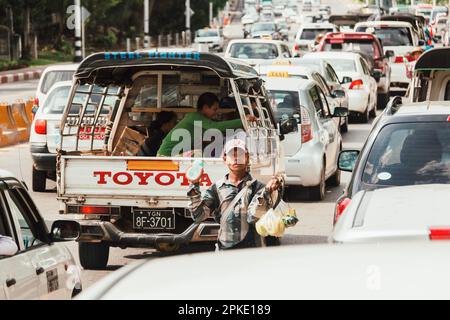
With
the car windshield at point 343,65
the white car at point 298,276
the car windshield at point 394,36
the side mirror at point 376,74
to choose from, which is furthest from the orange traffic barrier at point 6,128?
the white car at point 298,276

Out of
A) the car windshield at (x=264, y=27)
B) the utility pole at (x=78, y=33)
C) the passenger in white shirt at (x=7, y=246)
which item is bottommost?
the car windshield at (x=264, y=27)

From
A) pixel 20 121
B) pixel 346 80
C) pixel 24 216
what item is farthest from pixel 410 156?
Answer: pixel 20 121

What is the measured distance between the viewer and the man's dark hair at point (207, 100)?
1180cm

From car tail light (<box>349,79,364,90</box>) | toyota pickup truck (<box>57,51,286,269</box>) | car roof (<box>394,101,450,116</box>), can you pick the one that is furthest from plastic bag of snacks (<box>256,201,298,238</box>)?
car tail light (<box>349,79,364,90</box>)

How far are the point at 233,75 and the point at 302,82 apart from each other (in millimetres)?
6044

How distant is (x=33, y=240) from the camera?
7.06 metres

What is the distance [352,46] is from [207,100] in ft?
73.3

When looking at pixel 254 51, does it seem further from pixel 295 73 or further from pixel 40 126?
pixel 40 126

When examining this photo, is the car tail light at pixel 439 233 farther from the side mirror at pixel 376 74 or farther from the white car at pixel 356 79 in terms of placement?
the side mirror at pixel 376 74

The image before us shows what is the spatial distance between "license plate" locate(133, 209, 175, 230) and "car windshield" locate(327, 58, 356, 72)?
695 inches

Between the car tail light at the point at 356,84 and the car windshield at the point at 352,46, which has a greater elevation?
the car windshield at the point at 352,46

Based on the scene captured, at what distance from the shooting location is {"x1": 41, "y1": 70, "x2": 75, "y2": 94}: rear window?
23297mm
